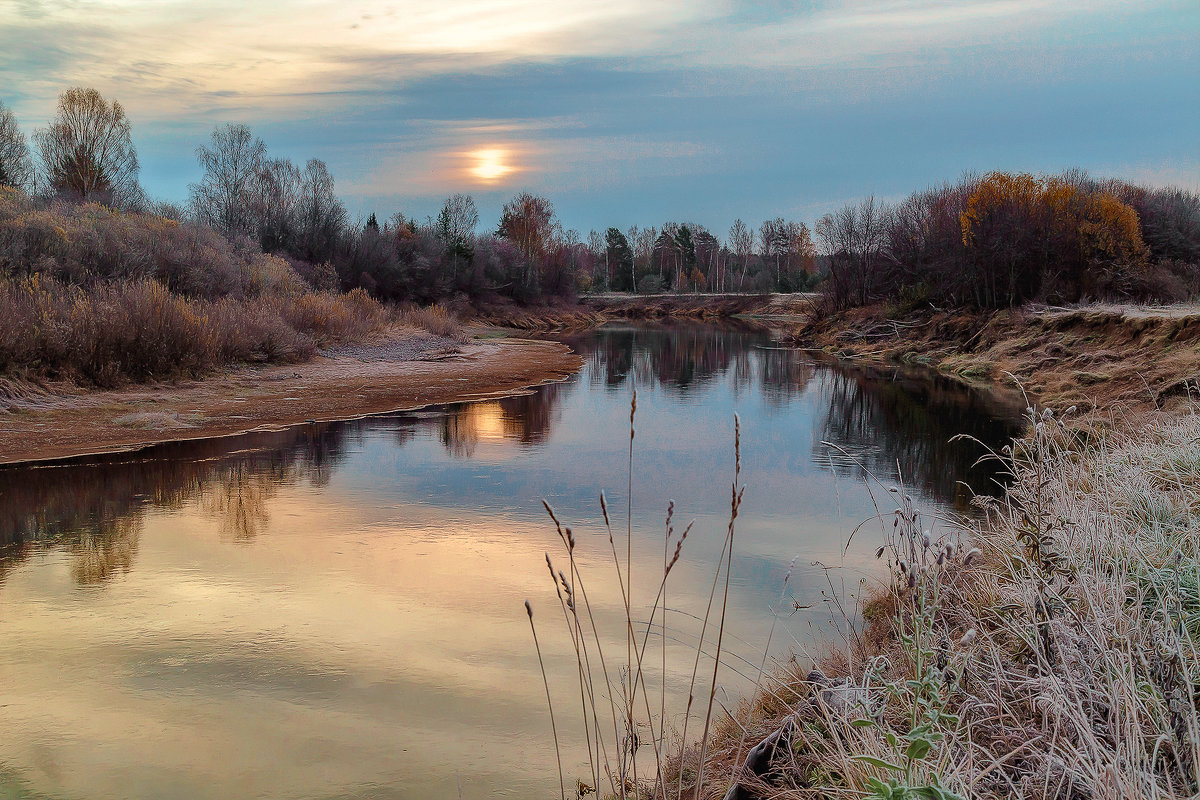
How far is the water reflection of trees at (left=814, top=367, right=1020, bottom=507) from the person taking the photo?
10930mm

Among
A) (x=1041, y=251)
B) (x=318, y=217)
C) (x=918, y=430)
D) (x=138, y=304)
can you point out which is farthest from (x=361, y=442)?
(x=318, y=217)

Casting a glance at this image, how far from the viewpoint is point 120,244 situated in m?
21.8

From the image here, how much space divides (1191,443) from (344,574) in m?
6.60

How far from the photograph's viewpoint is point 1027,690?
327 cm

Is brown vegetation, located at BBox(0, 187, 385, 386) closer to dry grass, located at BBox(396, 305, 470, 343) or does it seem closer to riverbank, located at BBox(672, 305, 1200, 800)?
dry grass, located at BBox(396, 305, 470, 343)

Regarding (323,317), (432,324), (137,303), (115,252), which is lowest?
(432,324)

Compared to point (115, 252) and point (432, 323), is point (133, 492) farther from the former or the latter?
point (432, 323)

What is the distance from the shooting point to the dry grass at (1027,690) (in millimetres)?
2477

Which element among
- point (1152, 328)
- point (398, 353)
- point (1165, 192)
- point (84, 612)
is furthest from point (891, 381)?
point (1165, 192)

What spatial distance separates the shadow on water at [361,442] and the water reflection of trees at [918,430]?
31 mm

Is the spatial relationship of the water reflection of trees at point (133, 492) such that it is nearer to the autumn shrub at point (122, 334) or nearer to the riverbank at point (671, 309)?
the autumn shrub at point (122, 334)

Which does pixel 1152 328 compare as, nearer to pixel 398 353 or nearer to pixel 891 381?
pixel 891 381

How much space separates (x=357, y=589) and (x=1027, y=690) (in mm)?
4632

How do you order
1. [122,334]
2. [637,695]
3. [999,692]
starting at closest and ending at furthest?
[999,692], [637,695], [122,334]
